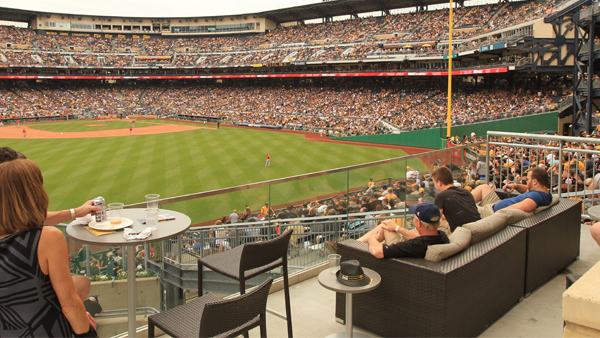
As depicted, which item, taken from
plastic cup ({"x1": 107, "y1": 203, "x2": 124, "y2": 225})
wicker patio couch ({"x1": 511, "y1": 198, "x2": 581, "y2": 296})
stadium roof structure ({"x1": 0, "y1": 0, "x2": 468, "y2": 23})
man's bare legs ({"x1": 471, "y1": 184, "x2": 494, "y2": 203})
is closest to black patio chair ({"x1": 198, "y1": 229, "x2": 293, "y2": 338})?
plastic cup ({"x1": 107, "y1": 203, "x2": 124, "y2": 225})

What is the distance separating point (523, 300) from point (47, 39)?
78398 millimetres

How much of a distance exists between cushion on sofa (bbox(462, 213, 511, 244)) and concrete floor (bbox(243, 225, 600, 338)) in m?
0.87

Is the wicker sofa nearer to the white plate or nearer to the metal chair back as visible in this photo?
the metal chair back

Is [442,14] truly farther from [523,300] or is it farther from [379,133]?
[523,300]

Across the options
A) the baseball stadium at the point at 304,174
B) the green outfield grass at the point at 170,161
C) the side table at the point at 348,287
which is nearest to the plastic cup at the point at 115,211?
the baseball stadium at the point at 304,174

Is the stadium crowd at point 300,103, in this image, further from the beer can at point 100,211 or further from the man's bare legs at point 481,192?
the beer can at point 100,211

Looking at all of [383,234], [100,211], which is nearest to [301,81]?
[383,234]

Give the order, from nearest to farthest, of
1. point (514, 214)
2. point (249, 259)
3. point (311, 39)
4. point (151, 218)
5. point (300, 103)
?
point (249, 259)
point (151, 218)
point (514, 214)
point (300, 103)
point (311, 39)

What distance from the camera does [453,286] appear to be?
11.4 ft

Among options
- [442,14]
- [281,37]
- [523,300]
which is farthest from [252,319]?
[281,37]

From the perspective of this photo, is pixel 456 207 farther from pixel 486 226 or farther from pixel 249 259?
pixel 249 259

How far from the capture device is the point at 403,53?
45.0 m

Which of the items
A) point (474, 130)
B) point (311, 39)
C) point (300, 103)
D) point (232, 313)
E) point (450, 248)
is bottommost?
point (232, 313)

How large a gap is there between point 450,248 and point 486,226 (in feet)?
2.59
